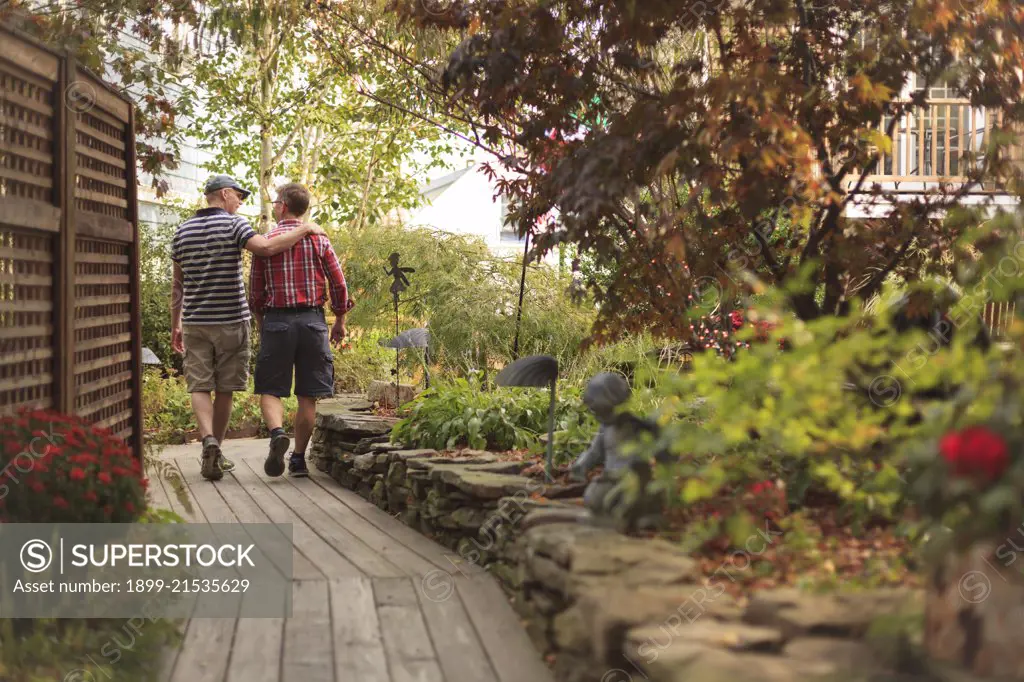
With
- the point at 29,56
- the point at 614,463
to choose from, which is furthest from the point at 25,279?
the point at 614,463

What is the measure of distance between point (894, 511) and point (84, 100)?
3775mm

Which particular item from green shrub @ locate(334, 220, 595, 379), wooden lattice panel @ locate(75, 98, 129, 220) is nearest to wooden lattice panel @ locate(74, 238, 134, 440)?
wooden lattice panel @ locate(75, 98, 129, 220)

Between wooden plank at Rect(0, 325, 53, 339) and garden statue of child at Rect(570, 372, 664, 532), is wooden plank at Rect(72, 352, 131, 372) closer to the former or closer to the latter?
wooden plank at Rect(0, 325, 53, 339)

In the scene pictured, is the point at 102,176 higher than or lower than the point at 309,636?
higher

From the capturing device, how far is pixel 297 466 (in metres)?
6.65

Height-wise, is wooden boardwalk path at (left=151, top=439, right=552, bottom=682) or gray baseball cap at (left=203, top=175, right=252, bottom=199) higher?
gray baseball cap at (left=203, top=175, right=252, bottom=199)

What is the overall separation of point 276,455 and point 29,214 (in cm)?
250

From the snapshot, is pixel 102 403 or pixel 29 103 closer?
pixel 29 103

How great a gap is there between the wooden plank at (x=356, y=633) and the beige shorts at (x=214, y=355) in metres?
2.36

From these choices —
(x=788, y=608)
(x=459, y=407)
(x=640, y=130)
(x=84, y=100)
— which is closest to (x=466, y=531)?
(x=459, y=407)

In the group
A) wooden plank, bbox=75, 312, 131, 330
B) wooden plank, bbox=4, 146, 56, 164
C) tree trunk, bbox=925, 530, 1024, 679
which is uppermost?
wooden plank, bbox=4, 146, 56, 164

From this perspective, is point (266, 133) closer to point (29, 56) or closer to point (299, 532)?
point (299, 532)

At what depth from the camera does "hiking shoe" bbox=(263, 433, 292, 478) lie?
633cm

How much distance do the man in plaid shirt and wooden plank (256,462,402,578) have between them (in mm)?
329
